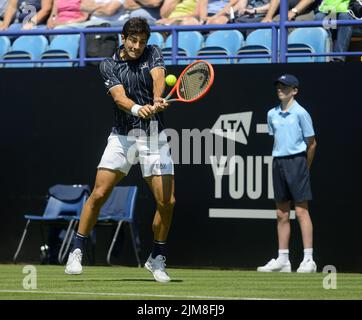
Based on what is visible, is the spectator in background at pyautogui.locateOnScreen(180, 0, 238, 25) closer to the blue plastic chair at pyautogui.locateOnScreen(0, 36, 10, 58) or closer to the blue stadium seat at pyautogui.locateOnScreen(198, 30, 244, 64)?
the blue stadium seat at pyautogui.locateOnScreen(198, 30, 244, 64)

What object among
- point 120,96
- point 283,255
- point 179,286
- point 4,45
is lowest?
point 179,286

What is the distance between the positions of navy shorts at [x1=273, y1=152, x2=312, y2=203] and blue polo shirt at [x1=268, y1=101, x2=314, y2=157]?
0.28ft

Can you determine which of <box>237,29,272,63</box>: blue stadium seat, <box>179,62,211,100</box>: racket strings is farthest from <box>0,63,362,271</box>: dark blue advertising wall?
<box>179,62,211,100</box>: racket strings

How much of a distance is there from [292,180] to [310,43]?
208cm

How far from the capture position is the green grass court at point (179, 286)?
9.04 m

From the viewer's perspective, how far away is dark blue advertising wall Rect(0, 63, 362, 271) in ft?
43.8

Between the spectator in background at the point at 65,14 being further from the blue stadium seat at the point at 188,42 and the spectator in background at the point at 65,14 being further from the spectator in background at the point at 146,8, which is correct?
the blue stadium seat at the point at 188,42

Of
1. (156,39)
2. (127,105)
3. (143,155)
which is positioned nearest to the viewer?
(127,105)

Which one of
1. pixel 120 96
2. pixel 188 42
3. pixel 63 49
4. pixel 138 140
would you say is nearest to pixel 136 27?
pixel 120 96

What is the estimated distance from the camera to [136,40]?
1034 centimetres

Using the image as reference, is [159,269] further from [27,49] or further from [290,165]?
[27,49]

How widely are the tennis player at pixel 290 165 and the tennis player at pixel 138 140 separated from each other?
8.75 feet

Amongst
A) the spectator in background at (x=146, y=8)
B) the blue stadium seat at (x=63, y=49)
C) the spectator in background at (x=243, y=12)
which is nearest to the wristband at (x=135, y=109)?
the spectator in background at (x=243, y=12)

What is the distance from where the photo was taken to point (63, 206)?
14.8 m
